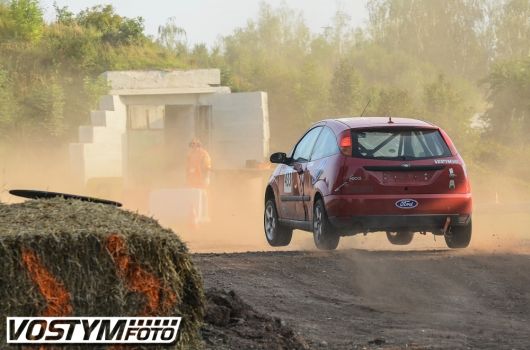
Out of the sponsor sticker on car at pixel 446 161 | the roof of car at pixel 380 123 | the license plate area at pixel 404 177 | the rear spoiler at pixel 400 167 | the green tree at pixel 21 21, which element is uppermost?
the green tree at pixel 21 21

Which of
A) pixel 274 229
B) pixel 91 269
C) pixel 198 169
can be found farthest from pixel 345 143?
pixel 198 169

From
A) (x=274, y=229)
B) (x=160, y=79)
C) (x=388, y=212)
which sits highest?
(x=160, y=79)

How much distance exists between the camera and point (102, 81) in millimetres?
36281

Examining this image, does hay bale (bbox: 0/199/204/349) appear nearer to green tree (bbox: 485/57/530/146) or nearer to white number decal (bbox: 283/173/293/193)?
white number decal (bbox: 283/173/293/193)

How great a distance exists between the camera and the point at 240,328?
7.94 meters

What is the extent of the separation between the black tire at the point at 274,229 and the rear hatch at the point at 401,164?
2.80 m

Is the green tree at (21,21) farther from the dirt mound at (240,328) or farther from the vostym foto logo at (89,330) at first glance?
the vostym foto logo at (89,330)

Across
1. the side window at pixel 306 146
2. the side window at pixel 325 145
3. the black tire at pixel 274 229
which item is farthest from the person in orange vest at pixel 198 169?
the side window at pixel 325 145

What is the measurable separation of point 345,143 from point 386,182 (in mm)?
729

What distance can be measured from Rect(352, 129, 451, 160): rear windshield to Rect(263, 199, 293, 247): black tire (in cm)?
275

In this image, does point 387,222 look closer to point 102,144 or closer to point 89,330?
point 89,330

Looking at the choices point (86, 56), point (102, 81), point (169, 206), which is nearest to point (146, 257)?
point (169, 206)

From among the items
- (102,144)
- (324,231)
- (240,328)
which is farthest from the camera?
(102,144)

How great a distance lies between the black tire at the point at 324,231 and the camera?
13.7m
